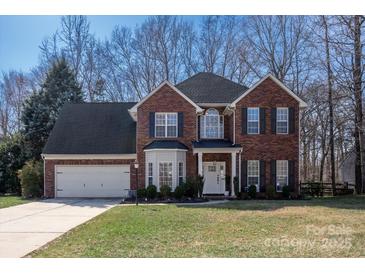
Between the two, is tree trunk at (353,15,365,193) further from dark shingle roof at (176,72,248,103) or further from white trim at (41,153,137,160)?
white trim at (41,153,137,160)

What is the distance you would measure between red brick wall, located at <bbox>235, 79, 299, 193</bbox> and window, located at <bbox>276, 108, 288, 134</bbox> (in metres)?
0.22

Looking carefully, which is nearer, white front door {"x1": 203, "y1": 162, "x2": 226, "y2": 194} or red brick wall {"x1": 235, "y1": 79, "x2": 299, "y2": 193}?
red brick wall {"x1": 235, "y1": 79, "x2": 299, "y2": 193}

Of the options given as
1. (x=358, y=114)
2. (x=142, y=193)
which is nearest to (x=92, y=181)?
(x=142, y=193)

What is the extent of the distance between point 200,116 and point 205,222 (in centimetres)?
1115

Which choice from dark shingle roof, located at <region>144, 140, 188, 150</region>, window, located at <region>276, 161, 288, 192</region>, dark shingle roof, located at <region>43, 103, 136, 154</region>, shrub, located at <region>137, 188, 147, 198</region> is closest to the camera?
shrub, located at <region>137, 188, 147, 198</region>

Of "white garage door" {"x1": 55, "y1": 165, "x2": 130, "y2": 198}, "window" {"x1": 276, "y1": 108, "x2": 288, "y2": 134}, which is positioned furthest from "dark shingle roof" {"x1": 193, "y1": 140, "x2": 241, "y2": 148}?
"white garage door" {"x1": 55, "y1": 165, "x2": 130, "y2": 198}

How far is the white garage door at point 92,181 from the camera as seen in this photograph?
72.4 feet

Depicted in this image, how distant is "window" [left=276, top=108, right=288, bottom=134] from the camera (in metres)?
21.3

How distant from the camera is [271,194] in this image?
20328 millimetres

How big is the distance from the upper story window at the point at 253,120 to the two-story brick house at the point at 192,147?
0.05 metres

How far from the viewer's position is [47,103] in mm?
29734

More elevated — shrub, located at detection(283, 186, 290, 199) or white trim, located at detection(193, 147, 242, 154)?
white trim, located at detection(193, 147, 242, 154)
